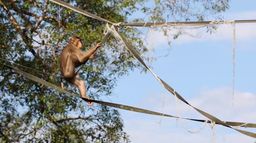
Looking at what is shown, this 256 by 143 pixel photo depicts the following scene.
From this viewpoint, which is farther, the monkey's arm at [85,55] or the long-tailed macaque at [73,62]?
the long-tailed macaque at [73,62]

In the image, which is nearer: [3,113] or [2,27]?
[2,27]

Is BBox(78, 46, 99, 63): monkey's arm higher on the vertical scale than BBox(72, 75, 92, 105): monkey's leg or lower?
higher

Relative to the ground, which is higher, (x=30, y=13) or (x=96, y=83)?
(x=30, y=13)

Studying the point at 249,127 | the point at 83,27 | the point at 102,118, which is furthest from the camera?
the point at 102,118

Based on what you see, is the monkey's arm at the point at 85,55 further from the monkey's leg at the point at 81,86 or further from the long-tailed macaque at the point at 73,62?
the monkey's leg at the point at 81,86

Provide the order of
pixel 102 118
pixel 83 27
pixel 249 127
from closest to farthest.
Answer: pixel 249 127, pixel 83 27, pixel 102 118

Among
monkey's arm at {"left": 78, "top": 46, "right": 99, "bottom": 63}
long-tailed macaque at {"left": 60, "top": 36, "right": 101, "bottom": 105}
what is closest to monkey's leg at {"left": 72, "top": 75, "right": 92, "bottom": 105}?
long-tailed macaque at {"left": 60, "top": 36, "right": 101, "bottom": 105}

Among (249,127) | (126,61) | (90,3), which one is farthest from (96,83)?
(249,127)

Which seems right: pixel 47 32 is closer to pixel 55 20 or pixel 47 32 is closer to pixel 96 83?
pixel 55 20

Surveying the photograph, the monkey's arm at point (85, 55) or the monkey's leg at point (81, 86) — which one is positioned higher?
the monkey's arm at point (85, 55)

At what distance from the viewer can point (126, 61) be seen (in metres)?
11.7

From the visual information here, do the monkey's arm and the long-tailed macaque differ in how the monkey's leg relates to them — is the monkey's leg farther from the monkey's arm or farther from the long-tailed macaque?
the monkey's arm

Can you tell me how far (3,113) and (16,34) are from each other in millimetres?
1585

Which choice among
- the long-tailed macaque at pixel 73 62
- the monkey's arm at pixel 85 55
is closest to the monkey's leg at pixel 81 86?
the long-tailed macaque at pixel 73 62
